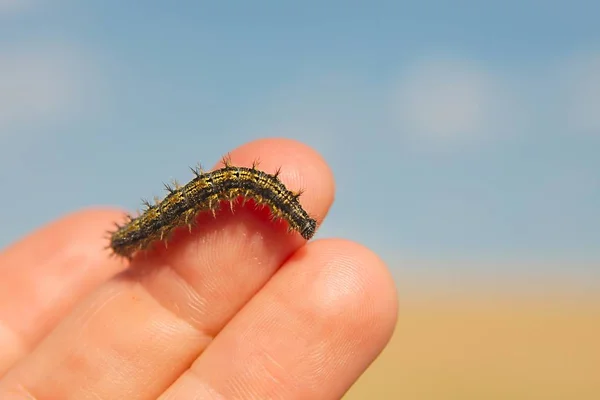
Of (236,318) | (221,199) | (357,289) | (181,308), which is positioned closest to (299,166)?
(221,199)

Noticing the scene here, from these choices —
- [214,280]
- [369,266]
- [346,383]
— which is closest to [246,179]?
[214,280]

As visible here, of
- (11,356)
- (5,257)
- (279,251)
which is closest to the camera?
(279,251)

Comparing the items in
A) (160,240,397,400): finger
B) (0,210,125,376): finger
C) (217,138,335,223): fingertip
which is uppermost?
(217,138,335,223): fingertip

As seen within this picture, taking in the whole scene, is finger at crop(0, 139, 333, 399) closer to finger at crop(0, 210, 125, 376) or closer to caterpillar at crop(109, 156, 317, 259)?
caterpillar at crop(109, 156, 317, 259)

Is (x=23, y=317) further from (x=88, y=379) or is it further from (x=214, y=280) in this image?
(x=214, y=280)

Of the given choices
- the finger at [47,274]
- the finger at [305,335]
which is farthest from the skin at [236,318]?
the finger at [47,274]

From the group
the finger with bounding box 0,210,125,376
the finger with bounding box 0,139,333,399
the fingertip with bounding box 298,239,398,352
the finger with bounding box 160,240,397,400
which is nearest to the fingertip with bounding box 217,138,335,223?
the finger with bounding box 0,139,333,399

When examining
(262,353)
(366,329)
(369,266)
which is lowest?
(262,353)
